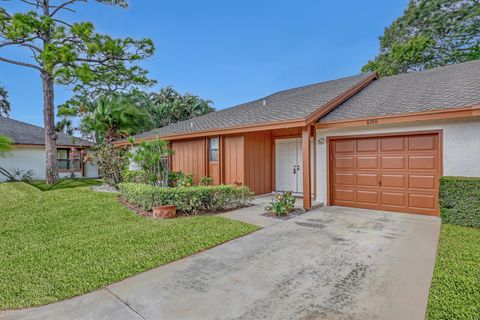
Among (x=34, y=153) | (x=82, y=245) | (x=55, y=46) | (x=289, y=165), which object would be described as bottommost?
(x=82, y=245)

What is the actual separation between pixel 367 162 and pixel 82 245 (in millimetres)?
7661

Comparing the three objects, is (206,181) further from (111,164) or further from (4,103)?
(4,103)

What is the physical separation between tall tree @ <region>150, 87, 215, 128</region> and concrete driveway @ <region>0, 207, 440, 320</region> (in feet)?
88.9

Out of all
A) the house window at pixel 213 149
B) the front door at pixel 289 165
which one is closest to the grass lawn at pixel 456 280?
the front door at pixel 289 165

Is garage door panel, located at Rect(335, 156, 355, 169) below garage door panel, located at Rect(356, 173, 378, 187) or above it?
above

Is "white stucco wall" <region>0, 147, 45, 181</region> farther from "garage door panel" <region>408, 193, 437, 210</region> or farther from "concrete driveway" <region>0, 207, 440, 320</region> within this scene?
"garage door panel" <region>408, 193, 437, 210</region>

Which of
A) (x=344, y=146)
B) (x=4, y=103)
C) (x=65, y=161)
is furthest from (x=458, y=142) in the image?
(x=4, y=103)

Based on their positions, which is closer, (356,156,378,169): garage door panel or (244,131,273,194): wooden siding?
(356,156,378,169): garage door panel

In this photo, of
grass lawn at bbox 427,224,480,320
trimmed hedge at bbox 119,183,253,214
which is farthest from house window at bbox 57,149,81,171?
grass lawn at bbox 427,224,480,320

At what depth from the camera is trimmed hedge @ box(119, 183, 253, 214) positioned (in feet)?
24.0

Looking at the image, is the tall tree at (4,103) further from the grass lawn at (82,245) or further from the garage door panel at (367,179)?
the garage door panel at (367,179)

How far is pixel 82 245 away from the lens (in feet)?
16.2

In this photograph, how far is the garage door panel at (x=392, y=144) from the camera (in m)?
7.05

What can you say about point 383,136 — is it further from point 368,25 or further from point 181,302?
point 368,25
